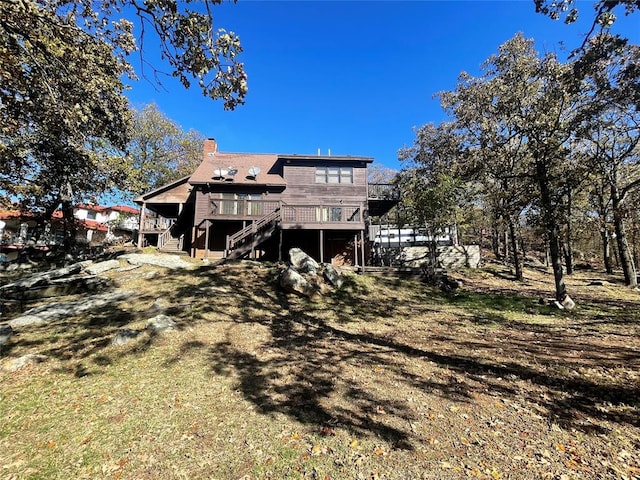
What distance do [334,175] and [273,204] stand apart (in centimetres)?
435

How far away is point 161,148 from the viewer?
100 feet

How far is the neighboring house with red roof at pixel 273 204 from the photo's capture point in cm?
1691

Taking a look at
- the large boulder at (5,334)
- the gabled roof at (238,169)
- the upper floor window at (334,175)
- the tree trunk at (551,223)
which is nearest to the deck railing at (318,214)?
the gabled roof at (238,169)

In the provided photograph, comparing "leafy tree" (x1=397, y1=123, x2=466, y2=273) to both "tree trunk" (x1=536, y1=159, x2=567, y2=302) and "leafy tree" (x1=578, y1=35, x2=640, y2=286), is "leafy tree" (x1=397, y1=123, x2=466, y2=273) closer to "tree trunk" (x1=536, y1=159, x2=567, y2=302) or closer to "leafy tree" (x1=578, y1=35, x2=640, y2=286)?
"tree trunk" (x1=536, y1=159, x2=567, y2=302)

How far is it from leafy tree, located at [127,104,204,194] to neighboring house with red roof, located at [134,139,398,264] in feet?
36.9

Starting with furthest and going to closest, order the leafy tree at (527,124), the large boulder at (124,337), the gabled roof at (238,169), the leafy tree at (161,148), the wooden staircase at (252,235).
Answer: the leafy tree at (161,148) < the gabled roof at (238,169) < the wooden staircase at (252,235) < the leafy tree at (527,124) < the large boulder at (124,337)

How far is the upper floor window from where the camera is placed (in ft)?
63.6

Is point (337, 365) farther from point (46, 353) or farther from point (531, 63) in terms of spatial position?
point (531, 63)

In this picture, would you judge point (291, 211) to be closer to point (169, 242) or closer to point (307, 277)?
point (307, 277)

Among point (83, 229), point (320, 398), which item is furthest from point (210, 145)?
point (320, 398)

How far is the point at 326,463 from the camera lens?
11.6 feet

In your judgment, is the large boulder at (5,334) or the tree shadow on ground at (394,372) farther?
the large boulder at (5,334)

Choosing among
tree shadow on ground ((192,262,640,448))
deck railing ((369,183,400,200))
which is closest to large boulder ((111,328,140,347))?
tree shadow on ground ((192,262,640,448))

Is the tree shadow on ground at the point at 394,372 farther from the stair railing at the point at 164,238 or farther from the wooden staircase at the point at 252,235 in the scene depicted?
the stair railing at the point at 164,238
